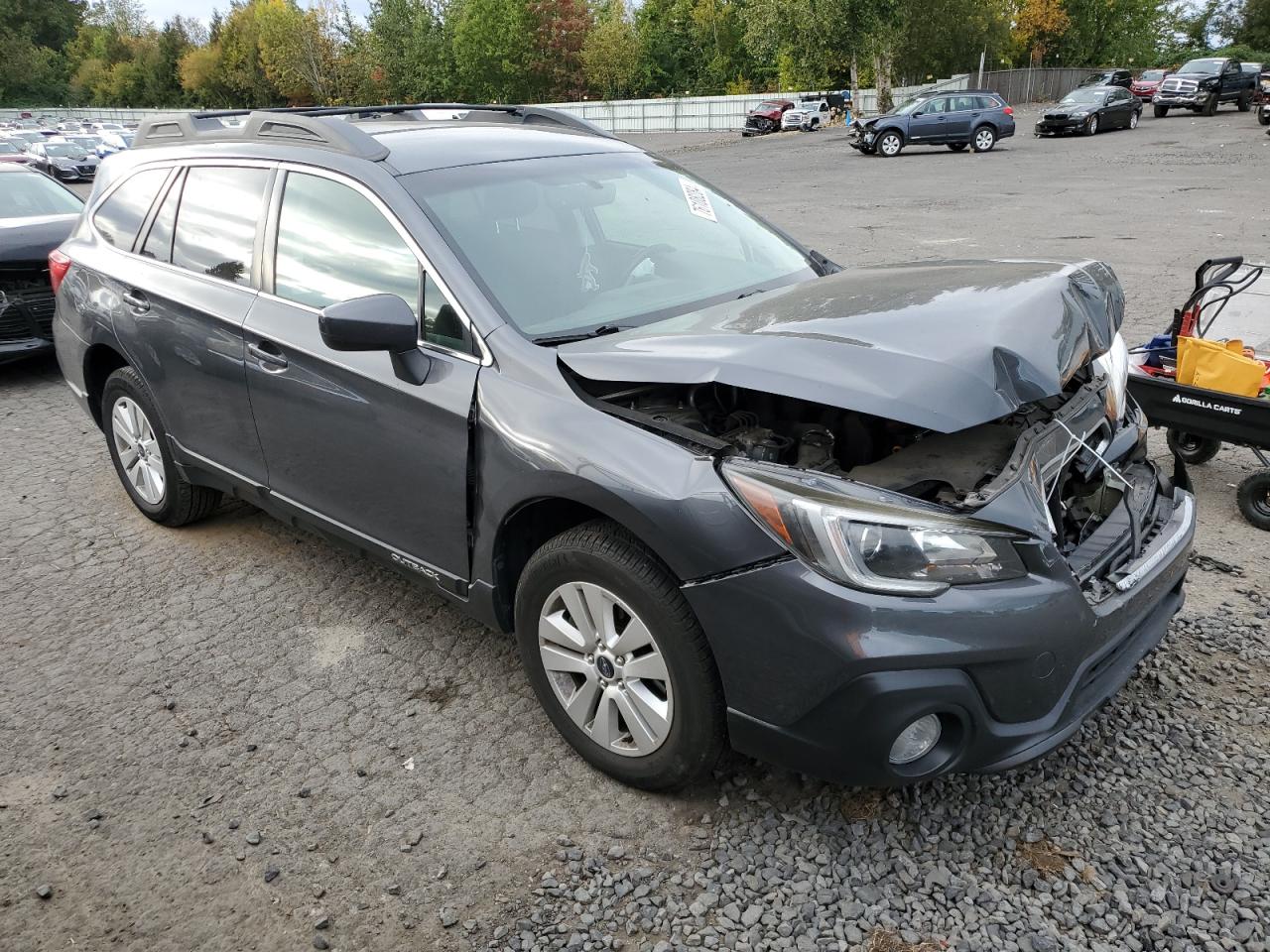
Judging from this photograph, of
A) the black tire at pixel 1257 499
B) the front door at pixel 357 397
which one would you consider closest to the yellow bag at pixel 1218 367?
the black tire at pixel 1257 499

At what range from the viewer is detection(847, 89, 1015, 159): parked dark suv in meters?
27.3

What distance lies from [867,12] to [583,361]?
38.7 metres

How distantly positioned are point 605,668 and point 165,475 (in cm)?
287

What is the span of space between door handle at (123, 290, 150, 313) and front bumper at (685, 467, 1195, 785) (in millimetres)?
3055

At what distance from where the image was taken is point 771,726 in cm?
250

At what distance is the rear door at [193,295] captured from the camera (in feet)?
12.7

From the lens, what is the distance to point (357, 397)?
333cm

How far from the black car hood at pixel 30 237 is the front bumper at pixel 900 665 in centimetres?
733

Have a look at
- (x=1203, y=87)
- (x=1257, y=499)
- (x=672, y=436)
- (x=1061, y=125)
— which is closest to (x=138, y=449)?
(x=672, y=436)

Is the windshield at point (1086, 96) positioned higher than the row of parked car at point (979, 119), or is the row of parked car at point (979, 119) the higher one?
the windshield at point (1086, 96)

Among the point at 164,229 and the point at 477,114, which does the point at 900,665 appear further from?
the point at 164,229

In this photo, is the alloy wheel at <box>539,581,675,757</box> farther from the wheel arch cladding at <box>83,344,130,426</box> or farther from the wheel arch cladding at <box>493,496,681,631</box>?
the wheel arch cladding at <box>83,344,130,426</box>

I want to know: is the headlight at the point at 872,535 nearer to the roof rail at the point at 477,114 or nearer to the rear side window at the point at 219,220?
the rear side window at the point at 219,220

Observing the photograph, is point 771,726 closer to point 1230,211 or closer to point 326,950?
point 326,950
